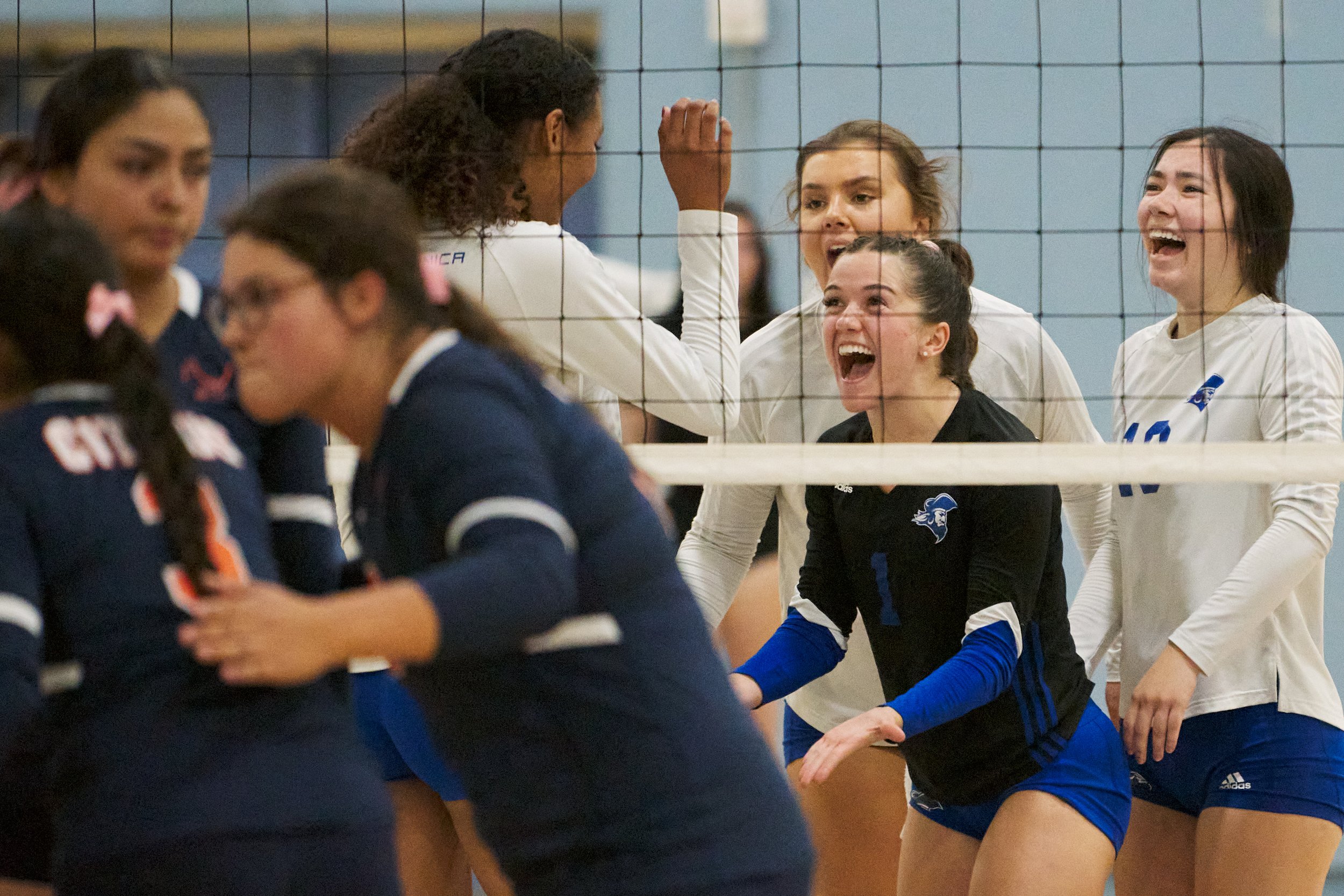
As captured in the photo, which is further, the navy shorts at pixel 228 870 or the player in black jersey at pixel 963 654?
the player in black jersey at pixel 963 654

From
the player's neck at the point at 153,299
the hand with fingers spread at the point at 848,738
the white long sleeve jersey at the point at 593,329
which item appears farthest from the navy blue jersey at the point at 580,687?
the white long sleeve jersey at the point at 593,329

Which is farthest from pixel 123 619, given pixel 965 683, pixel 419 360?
pixel 965 683

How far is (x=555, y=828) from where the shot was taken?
3.90 ft

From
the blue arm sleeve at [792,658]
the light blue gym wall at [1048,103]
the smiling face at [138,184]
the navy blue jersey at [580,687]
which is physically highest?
the light blue gym wall at [1048,103]

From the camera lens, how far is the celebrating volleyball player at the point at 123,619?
1198mm

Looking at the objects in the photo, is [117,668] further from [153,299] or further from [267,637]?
[153,299]

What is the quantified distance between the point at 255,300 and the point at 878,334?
4.49 ft

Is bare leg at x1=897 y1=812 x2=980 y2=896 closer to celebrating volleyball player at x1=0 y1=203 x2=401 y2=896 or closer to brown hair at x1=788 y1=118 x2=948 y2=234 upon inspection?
brown hair at x1=788 y1=118 x2=948 y2=234

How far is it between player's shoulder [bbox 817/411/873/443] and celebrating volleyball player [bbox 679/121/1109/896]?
0.37ft

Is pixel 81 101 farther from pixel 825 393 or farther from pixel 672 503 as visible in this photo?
pixel 672 503

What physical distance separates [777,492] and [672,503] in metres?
0.89

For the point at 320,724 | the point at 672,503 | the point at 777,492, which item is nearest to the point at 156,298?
the point at 320,724

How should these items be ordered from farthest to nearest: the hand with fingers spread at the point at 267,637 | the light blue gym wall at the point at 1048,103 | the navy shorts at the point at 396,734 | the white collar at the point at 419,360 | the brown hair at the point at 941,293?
1. the light blue gym wall at the point at 1048,103
2. the brown hair at the point at 941,293
3. the navy shorts at the point at 396,734
4. the white collar at the point at 419,360
5. the hand with fingers spread at the point at 267,637

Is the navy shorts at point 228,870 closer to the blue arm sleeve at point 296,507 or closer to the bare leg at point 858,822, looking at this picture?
the blue arm sleeve at point 296,507
